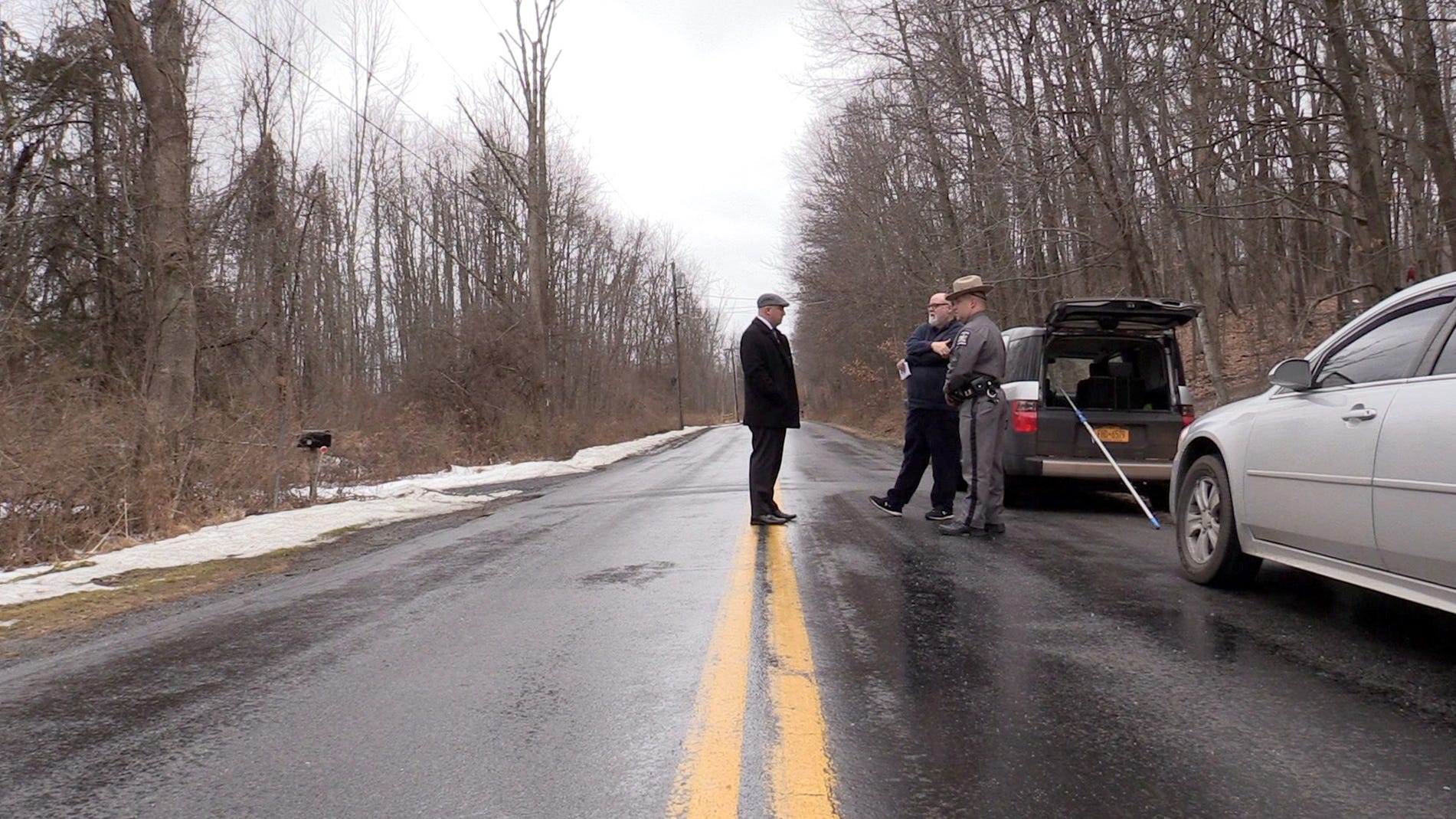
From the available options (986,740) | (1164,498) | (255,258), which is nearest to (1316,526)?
(986,740)

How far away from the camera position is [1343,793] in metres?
2.44

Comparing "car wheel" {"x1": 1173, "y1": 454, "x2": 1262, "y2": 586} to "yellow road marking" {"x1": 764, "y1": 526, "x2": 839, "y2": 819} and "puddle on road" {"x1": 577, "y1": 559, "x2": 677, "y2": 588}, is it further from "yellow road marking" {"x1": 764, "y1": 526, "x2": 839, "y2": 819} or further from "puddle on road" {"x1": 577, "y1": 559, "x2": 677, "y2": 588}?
"puddle on road" {"x1": 577, "y1": 559, "x2": 677, "y2": 588}

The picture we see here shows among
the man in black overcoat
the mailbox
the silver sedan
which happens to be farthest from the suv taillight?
the mailbox

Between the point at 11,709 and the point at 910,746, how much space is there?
11.3 ft

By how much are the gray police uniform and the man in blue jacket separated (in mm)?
455

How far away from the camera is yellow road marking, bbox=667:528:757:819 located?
2.42m

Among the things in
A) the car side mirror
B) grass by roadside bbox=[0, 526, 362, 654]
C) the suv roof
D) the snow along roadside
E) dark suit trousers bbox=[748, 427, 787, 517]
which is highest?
the suv roof

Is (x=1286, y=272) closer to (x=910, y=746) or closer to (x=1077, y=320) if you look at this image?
(x=1077, y=320)

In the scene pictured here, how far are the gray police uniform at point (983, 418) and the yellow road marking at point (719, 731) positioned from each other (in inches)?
114

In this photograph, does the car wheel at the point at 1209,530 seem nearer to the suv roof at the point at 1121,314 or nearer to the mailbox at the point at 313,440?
the suv roof at the point at 1121,314

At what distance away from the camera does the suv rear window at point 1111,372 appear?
865cm

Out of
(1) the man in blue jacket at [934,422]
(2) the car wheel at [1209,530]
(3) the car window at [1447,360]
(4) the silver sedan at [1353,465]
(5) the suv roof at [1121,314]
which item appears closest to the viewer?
(4) the silver sedan at [1353,465]

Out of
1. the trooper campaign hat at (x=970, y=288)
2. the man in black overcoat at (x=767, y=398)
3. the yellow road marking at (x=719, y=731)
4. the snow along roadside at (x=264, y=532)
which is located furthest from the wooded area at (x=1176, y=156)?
the snow along roadside at (x=264, y=532)

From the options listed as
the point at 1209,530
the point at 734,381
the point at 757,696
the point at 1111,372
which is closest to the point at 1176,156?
the point at 1111,372
